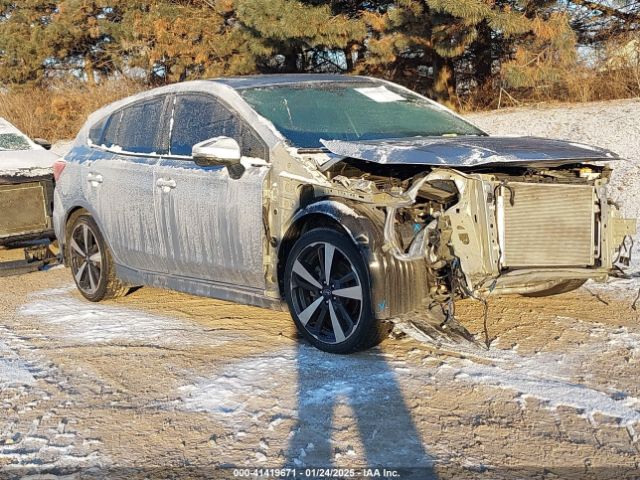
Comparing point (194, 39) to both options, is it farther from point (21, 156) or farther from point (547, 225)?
point (547, 225)

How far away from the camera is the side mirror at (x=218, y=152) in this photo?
5.25m

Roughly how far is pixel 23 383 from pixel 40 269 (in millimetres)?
4313

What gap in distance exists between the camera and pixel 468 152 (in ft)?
15.0

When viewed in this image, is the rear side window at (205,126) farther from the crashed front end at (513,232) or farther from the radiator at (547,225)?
the radiator at (547,225)

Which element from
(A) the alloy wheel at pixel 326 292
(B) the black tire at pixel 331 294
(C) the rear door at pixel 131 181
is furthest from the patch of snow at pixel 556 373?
(C) the rear door at pixel 131 181

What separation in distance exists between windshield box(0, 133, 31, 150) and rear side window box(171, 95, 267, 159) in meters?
4.04

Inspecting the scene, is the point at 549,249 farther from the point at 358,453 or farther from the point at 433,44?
the point at 433,44

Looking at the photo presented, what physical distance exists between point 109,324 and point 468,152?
3.14 meters

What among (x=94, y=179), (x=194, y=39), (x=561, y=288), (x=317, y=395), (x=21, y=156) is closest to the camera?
(x=317, y=395)

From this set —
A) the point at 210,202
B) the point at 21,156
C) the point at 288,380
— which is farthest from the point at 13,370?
the point at 21,156

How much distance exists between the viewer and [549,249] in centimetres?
507

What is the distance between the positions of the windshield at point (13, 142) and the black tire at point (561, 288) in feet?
20.5

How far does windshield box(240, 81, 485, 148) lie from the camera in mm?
5598

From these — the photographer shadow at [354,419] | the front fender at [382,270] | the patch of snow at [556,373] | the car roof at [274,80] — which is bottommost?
the patch of snow at [556,373]
